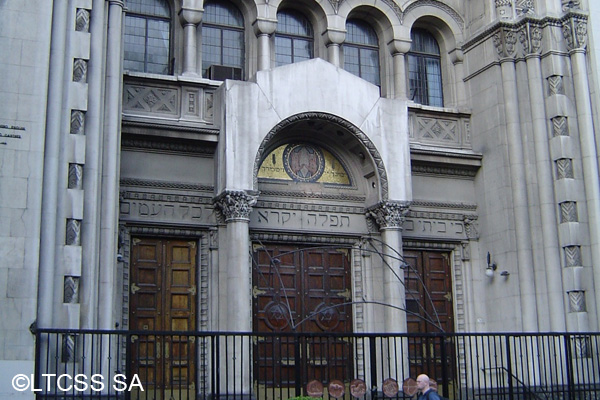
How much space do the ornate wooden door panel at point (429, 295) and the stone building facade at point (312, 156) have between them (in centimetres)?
6

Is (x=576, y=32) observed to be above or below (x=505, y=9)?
below

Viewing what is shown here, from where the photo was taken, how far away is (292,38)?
24.3m

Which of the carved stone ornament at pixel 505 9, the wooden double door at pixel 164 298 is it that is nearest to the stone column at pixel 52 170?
the wooden double door at pixel 164 298

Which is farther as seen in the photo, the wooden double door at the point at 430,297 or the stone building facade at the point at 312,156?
the wooden double door at the point at 430,297

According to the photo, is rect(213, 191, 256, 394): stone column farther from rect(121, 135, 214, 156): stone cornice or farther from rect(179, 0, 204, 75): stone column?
rect(179, 0, 204, 75): stone column

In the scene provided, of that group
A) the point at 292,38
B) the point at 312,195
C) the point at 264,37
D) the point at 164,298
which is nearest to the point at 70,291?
the point at 164,298

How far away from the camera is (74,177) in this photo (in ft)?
57.8

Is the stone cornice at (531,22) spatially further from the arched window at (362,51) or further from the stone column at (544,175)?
the arched window at (362,51)

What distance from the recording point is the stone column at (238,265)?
64.7 ft

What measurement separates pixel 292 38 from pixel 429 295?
810 centimetres

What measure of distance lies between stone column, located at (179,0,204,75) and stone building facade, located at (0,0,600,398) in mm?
57

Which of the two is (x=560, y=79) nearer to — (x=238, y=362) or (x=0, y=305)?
(x=238, y=362)

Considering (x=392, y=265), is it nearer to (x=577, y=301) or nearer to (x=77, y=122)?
(x=577, y=301)

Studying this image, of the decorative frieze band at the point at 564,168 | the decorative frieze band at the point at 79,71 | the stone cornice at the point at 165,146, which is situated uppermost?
the decorative frieze band at the point at 79,71
